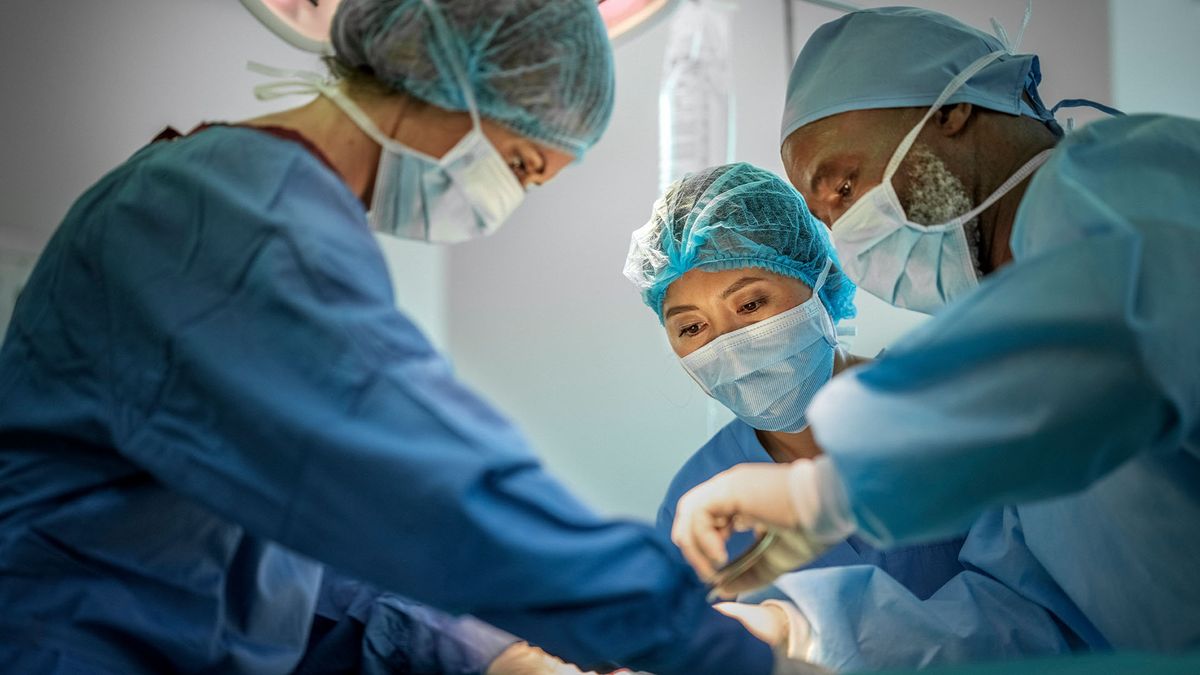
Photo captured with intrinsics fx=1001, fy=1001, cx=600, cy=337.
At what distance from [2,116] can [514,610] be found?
150cm

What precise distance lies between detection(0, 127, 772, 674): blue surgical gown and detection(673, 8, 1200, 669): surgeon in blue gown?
262mm

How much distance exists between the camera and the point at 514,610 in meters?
1.03

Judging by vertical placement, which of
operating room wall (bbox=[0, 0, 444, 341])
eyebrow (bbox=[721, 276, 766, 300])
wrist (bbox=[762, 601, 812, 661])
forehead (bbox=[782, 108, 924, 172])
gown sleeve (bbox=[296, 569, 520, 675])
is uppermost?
operating room wall (bbox=[0, 0, 444, 341])

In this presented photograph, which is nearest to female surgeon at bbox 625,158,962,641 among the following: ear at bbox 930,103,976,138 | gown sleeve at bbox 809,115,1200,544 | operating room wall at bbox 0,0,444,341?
ear at bbox 930,103,976,138

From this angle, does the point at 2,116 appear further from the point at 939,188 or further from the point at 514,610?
the point at 939,188

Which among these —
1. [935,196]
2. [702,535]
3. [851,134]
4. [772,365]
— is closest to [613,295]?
[772,365]

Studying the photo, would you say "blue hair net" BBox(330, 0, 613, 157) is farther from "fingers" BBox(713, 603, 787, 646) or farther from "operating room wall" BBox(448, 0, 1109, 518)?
"operating room wall" BBox(448, 0, 1109, 518)

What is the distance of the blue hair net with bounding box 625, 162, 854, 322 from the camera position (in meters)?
1.98

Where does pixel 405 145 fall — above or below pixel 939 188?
above

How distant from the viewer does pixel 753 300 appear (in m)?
1.99

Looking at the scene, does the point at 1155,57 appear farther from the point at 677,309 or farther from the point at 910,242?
the point at 677,309

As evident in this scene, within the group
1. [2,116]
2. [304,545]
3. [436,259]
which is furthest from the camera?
[436,259]

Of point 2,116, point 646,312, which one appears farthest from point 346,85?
point 646,312

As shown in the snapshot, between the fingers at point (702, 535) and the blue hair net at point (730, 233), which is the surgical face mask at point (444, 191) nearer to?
the fingers at point (702, 535)
